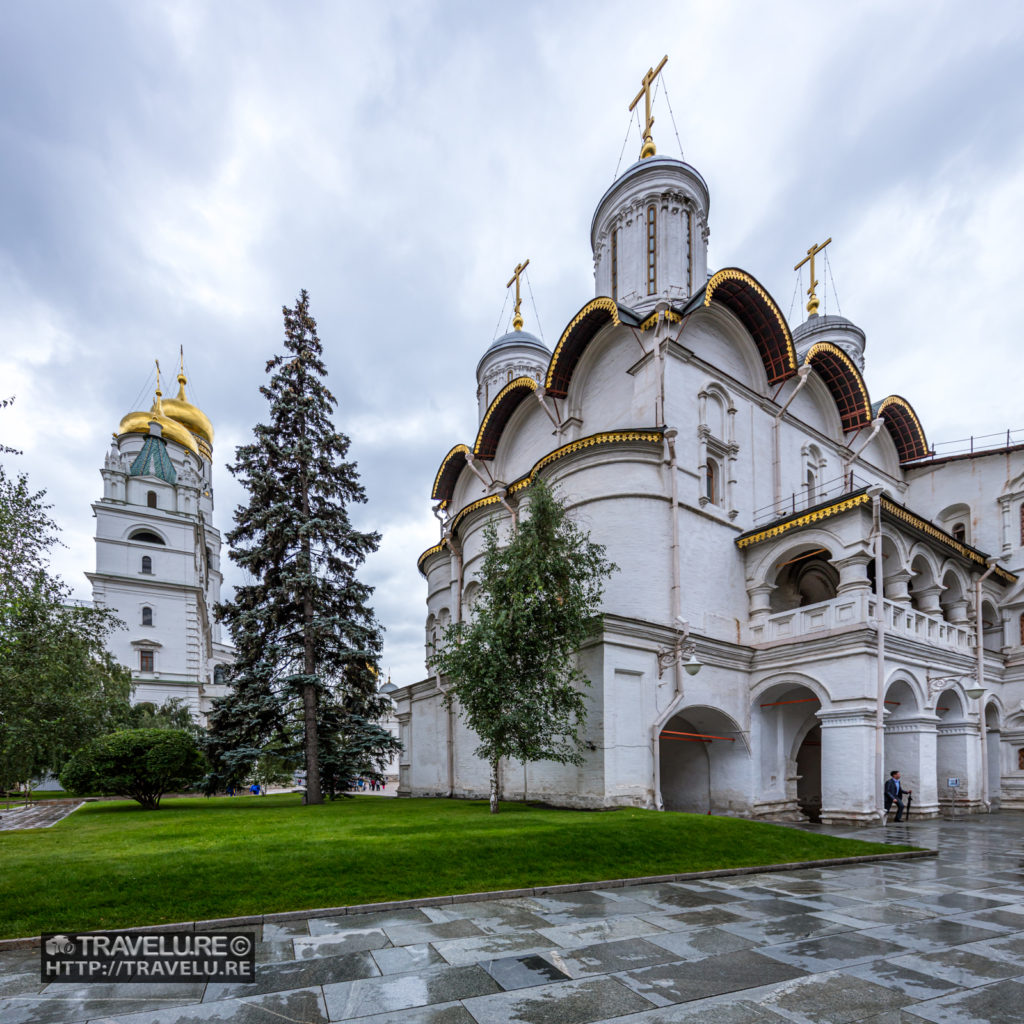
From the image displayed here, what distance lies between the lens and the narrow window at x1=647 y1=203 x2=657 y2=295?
22.6 metres

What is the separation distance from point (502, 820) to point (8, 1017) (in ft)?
27.8

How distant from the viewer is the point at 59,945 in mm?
5594

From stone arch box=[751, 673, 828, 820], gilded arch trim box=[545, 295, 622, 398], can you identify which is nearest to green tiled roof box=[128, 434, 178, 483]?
gilded arch trim box=[545, 295, 622, 398]

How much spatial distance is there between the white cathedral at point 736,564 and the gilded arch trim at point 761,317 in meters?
0.07

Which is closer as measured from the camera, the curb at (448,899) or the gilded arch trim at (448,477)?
the curb at (448,899)

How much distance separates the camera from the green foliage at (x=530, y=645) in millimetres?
13781

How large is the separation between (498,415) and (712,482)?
8.67m

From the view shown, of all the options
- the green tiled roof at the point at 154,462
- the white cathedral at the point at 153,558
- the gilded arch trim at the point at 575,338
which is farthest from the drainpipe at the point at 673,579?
the green tiled roof at the point at 154,462

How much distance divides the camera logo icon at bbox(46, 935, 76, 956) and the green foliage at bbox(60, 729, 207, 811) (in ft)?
44.5

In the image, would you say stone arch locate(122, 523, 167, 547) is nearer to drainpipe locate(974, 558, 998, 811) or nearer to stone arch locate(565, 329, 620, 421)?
stone arch locate(565, 329, 620, 421)

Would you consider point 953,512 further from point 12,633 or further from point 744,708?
point 12,633

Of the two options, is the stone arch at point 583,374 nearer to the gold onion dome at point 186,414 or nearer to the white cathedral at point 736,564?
the white cathedral at point 736,564

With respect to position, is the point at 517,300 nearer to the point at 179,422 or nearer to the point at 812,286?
the point at 812,286

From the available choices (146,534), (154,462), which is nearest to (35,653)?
(146,534)
